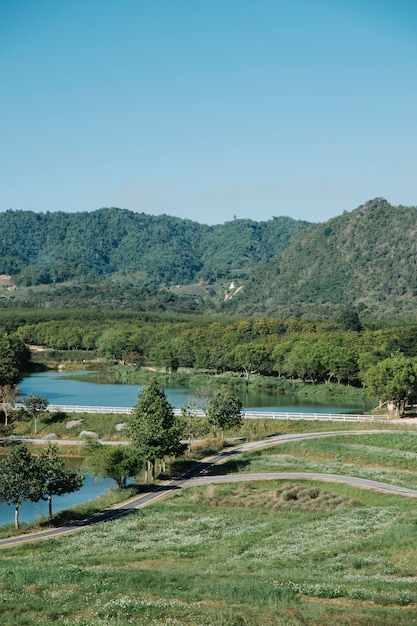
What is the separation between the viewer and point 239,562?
3153cm

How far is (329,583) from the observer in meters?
25.6

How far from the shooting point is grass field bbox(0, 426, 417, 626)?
70.9 feet

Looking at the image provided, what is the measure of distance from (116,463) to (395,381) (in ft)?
127

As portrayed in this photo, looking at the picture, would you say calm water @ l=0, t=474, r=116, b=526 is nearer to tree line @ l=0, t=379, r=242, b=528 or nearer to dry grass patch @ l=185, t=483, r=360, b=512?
tree line @ l=0, t=379, r=242, b=528

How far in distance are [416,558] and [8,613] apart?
52.9 feet

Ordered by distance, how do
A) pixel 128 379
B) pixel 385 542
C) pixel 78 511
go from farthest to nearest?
1. pixel 128 379
2. pixel 78 511
3. pixel 385 542

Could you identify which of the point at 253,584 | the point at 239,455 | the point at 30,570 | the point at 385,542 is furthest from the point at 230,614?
the point at 239,455

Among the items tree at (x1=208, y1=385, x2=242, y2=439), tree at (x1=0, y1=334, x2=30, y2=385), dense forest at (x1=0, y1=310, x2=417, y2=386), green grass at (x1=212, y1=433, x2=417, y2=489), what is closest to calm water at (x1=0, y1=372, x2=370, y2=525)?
tree at (x1=0, y1=334, x2=30, y2=385)

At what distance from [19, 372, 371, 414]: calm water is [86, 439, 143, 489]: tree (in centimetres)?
3194

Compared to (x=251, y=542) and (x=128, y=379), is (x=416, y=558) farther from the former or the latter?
(x=128, y=379)

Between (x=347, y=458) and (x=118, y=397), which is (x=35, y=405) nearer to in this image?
(x=118, y=397)

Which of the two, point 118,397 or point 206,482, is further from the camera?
point 118,397

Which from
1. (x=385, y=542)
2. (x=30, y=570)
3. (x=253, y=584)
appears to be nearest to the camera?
(x=253, y=584)

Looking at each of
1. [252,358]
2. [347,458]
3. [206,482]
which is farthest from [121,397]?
[206,482]
